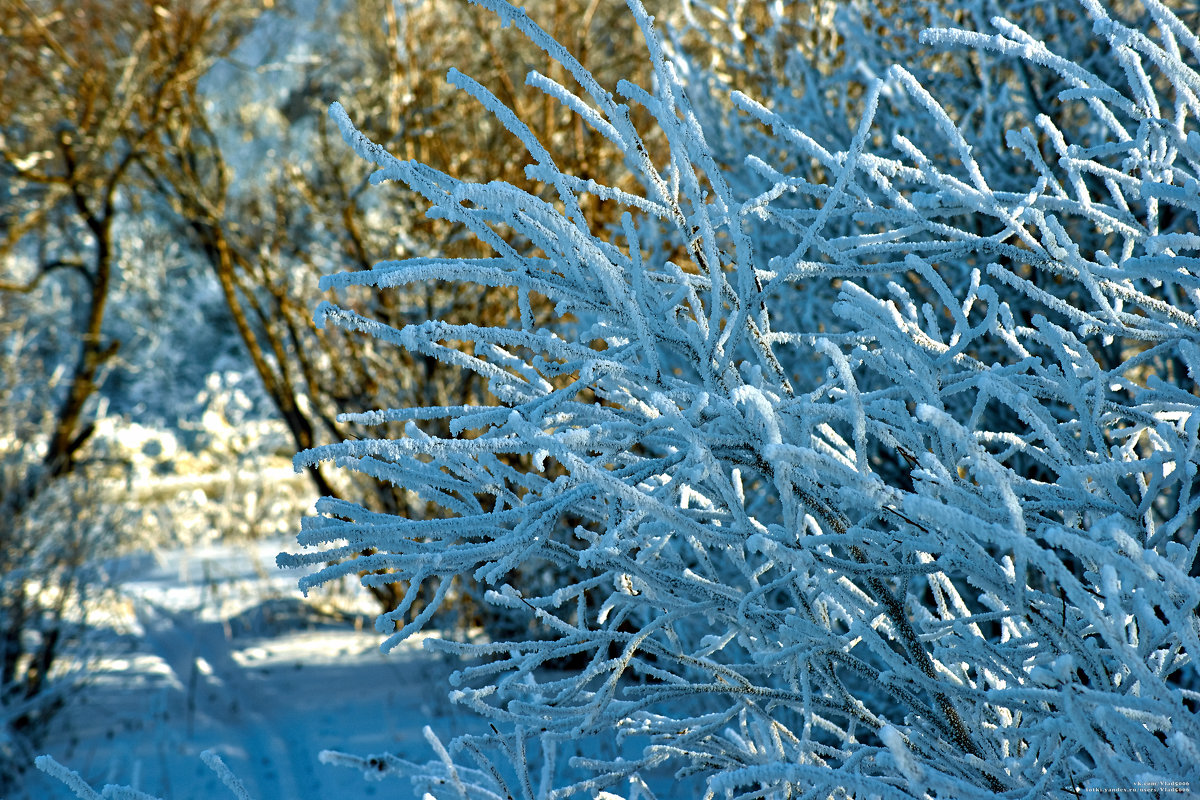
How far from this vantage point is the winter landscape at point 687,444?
3.60ft

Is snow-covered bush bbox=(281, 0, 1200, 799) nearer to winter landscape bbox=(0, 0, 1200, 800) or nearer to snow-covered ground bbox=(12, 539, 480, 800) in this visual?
winter landscape bbox=(0, 0, 1200, 800)

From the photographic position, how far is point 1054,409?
2.06m

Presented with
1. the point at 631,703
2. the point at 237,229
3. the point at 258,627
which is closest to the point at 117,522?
the point at 258,627

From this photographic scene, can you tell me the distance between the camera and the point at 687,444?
122cm

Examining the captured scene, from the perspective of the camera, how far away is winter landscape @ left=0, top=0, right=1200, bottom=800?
110 centimetres

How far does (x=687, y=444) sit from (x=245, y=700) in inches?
165

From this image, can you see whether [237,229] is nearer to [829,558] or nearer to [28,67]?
[28,67]

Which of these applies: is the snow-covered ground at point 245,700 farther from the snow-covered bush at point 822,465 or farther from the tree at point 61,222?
the snow-covered bush at point 822,465

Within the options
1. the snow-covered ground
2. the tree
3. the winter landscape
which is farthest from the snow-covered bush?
the tree

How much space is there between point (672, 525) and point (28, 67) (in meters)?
8.76

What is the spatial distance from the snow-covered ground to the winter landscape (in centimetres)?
3

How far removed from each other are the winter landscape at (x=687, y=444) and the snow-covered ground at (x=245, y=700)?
0.09ft

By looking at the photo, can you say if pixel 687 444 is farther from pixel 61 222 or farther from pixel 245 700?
pixel 61 222

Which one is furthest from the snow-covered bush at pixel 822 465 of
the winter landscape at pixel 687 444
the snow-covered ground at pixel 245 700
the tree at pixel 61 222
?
the tree at pixel 61 222
